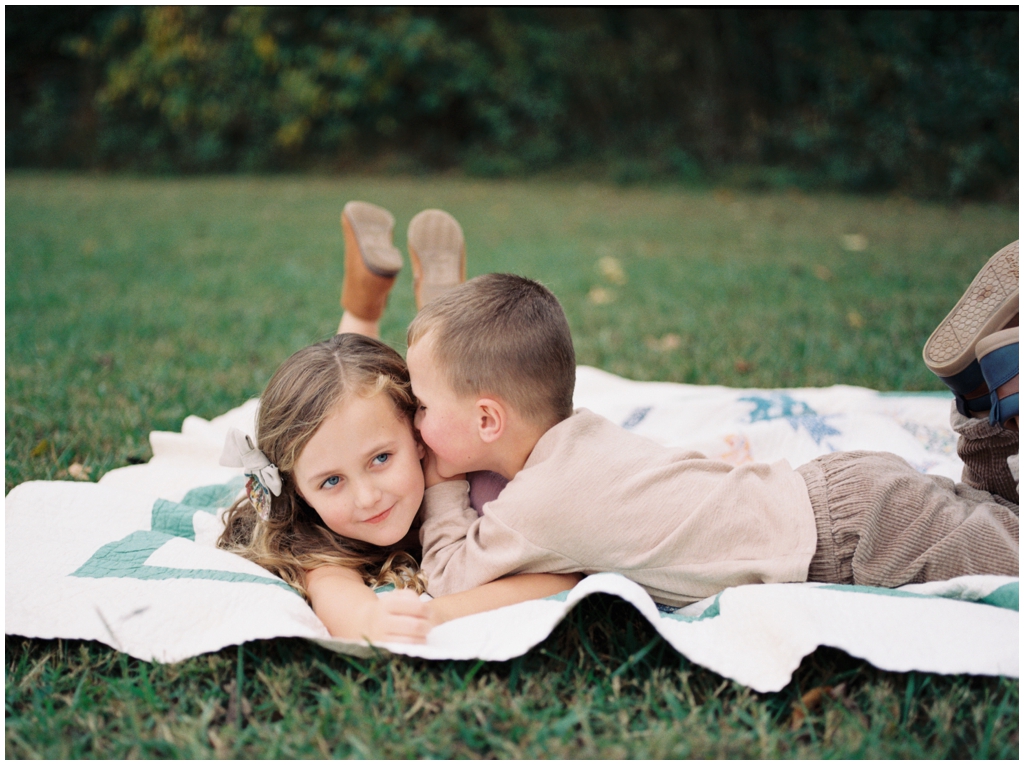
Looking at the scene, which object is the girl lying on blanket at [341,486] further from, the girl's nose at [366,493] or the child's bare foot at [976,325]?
the child's bare foot at [976,325]

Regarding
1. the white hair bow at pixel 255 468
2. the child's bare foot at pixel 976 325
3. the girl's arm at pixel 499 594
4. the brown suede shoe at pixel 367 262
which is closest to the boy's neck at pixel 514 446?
the girl's arm at pixel 499 594

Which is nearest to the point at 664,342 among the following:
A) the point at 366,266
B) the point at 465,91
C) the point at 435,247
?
the point at 435,247

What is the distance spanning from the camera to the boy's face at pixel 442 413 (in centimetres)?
181

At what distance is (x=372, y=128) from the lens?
39.8 ft

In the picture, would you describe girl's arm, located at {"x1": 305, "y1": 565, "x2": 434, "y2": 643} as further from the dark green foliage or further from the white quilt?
the dark green foliage

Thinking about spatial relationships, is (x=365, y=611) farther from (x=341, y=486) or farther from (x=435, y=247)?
(x=435, y=247)

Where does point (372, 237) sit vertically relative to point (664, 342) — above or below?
above

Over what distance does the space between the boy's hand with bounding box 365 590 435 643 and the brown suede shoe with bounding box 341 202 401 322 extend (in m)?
1.49

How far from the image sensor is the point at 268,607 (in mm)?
1627

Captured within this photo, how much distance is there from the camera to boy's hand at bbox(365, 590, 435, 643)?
5.14 ft

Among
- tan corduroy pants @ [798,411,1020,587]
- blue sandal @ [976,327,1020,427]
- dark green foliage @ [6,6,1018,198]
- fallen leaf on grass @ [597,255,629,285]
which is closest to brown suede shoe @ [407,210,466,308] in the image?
tan corduroy pants @ [798,411,1020,587]

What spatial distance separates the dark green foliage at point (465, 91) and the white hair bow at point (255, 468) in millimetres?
9202

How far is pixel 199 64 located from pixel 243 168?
1.50 m

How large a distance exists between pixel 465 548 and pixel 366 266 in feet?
4.47
